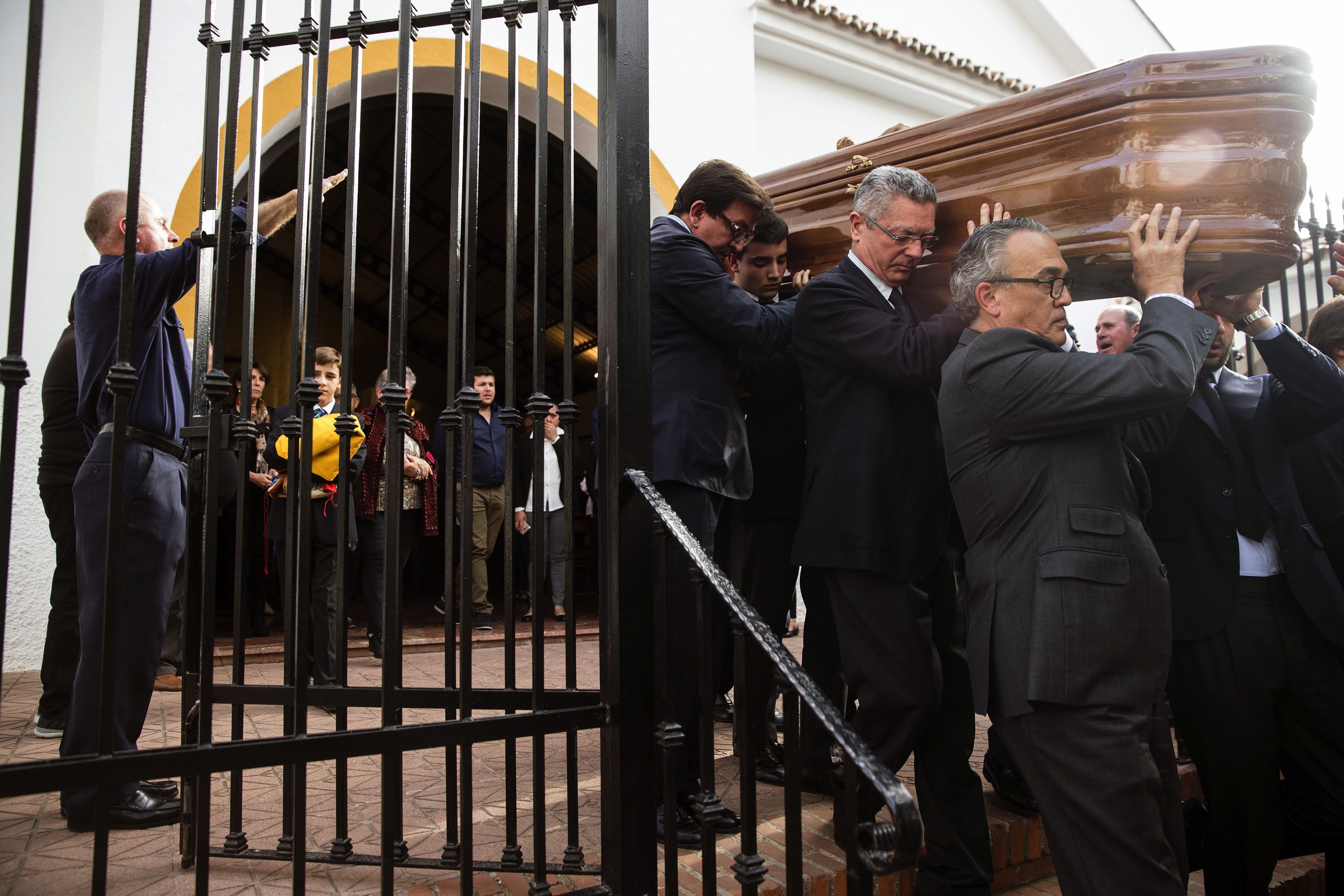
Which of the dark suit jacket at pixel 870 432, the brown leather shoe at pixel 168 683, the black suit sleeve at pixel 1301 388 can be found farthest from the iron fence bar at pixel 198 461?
the black suit sleeve at pixel 1301 388

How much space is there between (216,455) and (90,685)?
0.97 m

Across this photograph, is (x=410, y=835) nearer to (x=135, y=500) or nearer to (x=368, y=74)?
(x=135, y=500)

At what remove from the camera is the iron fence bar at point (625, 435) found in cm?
218

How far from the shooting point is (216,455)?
200cm

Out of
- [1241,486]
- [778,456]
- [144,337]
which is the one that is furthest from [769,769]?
[144,337]

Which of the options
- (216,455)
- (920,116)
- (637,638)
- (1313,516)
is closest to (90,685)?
(216,455)

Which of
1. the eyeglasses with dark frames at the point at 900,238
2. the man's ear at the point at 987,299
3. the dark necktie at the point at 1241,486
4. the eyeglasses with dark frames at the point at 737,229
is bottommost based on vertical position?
the dark necktie at the point at 1241,486

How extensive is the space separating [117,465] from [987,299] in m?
1.99

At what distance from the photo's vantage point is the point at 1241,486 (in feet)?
9.24

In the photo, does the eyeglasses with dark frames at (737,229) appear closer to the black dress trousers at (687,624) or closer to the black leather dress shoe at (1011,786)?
the black dress trousers at (687,624)

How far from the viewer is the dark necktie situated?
9.12ft

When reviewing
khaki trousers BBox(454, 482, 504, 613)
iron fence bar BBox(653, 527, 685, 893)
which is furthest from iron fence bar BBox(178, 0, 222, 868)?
khaki trousers BBox(454, 482, 504, 613)

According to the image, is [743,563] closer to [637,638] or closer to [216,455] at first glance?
[637,638]

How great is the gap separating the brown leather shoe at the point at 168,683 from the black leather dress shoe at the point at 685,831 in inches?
126
